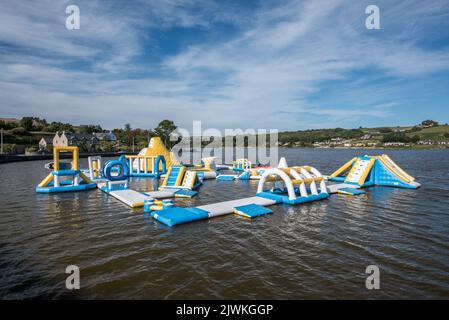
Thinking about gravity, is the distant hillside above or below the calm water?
above

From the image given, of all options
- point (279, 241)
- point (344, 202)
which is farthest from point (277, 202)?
point (279, 241)

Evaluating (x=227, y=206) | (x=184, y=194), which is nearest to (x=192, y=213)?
(x=227, y=206)

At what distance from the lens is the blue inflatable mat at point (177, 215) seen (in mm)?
11308

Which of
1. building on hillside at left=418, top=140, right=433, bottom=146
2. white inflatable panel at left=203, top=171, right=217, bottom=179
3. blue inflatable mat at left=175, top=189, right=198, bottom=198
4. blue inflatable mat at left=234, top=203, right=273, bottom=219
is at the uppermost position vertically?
building on hillside at left=418, top=140, right=433, bottom=146

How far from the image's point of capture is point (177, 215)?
11906 mm

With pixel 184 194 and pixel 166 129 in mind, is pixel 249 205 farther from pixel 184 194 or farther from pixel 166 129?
pixel 166 129

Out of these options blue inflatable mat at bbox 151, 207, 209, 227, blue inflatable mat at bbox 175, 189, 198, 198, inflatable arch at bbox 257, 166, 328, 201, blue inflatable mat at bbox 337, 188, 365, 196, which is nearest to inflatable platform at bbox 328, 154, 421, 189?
blue inflatable mat at bbox 337, 188, 365, 196

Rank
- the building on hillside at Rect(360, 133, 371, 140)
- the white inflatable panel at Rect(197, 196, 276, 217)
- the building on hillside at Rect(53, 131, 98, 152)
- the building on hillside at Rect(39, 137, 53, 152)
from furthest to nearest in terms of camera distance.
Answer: the building on hillside at Rect(360, 133, 371, 140)
the building on hillside at Rect(53, 131, 98, 152)
the building on hillside at Rect(39, 137, 53, 152)
the white inflatable panel at Rect(197, 196, 276, 217)

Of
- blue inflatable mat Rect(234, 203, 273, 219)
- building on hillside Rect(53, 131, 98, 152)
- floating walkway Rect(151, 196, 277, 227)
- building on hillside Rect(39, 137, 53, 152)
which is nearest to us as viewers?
floating walkway Rect(151, 196, 277, 227)

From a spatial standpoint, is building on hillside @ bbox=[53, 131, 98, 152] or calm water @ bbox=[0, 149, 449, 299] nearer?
Result: calm water @ bbox=[0, 149, 449, 299]

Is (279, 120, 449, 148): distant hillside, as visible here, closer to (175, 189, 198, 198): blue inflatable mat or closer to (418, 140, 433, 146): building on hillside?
(418, 140, 433, 146): building on hillside

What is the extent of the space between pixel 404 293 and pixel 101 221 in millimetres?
11999

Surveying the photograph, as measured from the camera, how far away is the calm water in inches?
257

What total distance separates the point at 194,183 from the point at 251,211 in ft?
30.1
